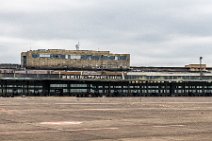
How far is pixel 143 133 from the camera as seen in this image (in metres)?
28.3

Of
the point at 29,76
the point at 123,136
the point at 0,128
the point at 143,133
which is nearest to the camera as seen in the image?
the point at 123,136

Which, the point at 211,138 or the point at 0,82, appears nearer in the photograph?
the point at 211,138

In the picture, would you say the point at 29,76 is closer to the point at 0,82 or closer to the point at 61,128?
the point at 0,82

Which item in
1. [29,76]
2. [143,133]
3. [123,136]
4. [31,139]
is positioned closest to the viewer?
[31,139]

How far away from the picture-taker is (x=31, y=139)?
24578mm

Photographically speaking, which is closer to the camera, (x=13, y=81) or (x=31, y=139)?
(x=31, y=139)

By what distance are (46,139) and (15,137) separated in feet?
6.13

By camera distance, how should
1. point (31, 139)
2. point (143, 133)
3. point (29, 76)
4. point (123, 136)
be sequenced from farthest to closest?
point (29, 76) < point (143, 133) < point (123, 136) < point (31, 139)

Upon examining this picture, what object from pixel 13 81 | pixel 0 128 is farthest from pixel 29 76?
pixel 0 128

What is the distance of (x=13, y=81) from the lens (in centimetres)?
19912

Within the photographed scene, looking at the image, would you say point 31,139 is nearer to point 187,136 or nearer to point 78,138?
point 78,138

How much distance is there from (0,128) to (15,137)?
5772mm

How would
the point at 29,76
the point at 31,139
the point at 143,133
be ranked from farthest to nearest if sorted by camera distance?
the point at 29,76
the point at 143,133
the point at 31,139

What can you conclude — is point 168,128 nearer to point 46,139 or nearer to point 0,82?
point 46,139
